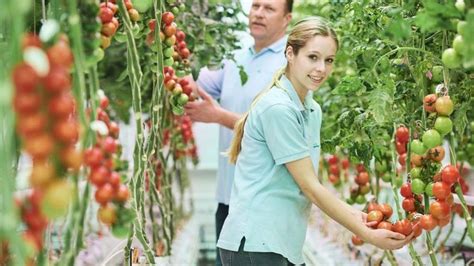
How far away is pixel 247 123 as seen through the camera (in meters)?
1.70

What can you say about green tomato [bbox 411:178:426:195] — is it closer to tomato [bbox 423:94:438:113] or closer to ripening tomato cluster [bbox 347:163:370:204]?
tomato [bbox 423:94:438:113]

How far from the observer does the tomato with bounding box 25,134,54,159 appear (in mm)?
688

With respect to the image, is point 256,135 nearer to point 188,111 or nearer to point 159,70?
point 159,70

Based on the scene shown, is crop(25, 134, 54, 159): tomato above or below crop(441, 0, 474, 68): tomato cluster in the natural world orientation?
below

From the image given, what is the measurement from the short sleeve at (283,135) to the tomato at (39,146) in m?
0.93

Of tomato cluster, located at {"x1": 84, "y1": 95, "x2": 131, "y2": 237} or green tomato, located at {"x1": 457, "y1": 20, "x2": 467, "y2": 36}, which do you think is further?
green tomato, located at {"x1": 457, "y1": 20, "x2": 467, "y2": 36}

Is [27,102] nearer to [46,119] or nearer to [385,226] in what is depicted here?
[46,119]

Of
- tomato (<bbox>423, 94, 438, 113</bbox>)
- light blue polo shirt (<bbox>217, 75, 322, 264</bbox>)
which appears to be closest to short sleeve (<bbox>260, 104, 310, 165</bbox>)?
light blue polo shirt (<bbox>217, 75, 322, 264</bbox>)

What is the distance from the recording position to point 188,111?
7.93ft

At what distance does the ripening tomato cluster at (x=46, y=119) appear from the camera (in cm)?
69

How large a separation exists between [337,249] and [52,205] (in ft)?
7.69

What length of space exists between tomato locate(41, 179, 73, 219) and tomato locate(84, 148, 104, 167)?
0.37 ft

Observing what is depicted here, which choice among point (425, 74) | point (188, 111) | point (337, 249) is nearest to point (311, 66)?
point (425, 74)

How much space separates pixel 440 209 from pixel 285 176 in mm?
414
